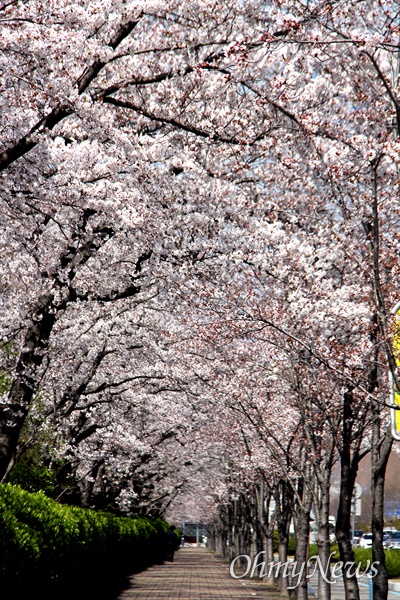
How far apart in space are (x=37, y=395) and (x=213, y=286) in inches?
279

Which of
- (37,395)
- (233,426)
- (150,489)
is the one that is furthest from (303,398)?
(150,489)

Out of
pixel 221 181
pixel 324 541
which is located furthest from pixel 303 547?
pixel 221 181

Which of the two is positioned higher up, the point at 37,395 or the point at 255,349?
the point at 255,349

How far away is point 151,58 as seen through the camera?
31.1 feet

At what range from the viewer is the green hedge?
9.00m

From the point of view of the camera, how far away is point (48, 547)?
11539mm

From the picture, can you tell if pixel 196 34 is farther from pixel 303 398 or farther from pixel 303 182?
pixel 303 398

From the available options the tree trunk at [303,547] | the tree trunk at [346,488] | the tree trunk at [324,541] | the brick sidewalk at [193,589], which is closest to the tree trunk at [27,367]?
the tree trunk at [346,488]

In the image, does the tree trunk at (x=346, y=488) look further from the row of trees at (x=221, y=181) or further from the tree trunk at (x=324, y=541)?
the tree trunk at (x=324, y=541)

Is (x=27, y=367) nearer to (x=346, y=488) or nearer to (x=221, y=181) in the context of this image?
(x=221, y=181)

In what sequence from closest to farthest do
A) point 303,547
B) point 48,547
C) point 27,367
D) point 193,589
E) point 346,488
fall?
point 27,367 → point 48,547 → point 346,488 → point 303,547 → point 193,589

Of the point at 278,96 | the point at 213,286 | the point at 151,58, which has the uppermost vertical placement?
the point at 151,58

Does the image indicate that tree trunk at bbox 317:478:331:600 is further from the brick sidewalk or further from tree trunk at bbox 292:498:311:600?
the brick sidewalk

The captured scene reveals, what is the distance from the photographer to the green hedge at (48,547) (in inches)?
354
